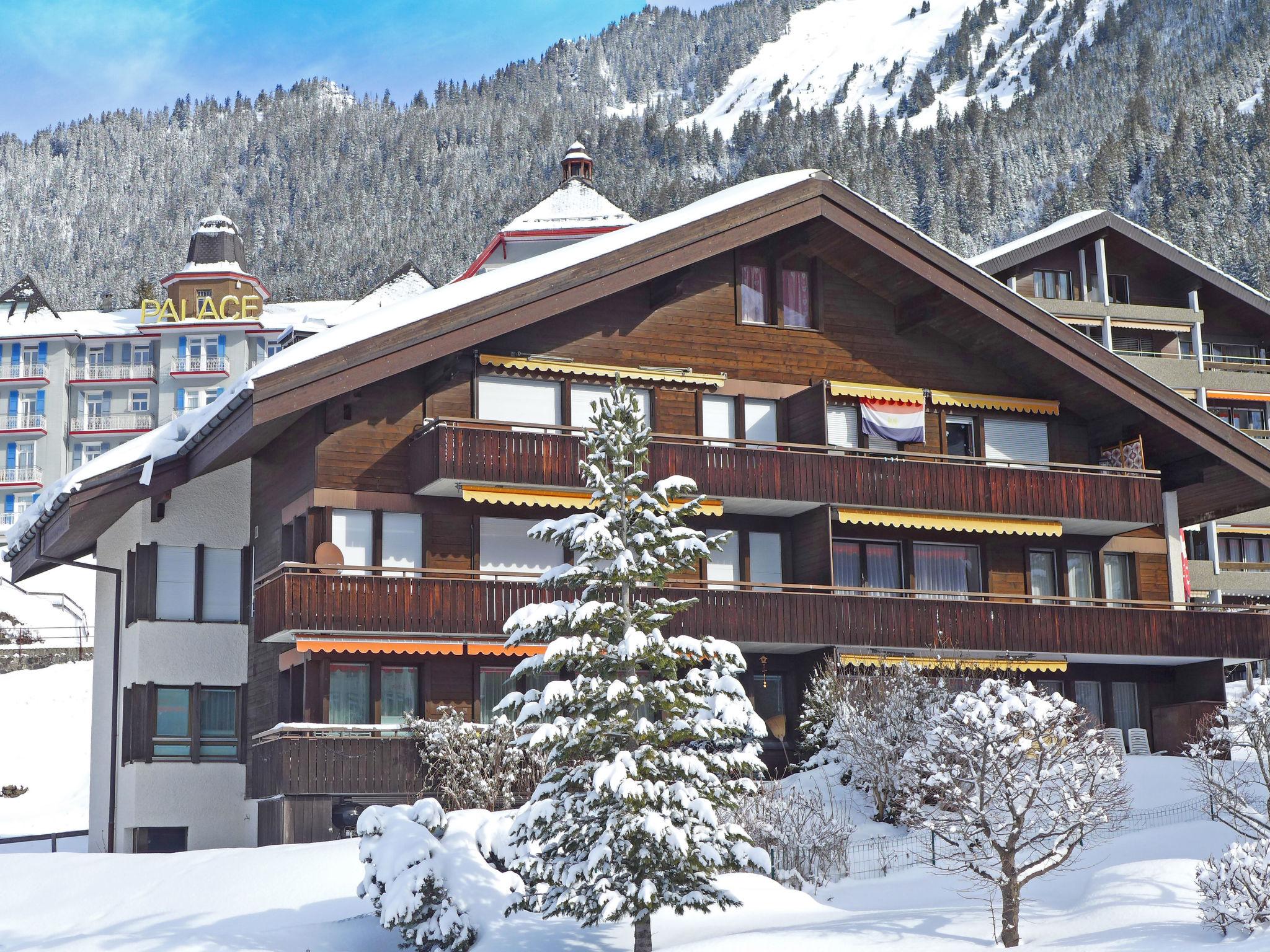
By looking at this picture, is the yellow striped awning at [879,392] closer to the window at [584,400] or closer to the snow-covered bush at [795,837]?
the window at [584,400]

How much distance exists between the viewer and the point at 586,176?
63750mm

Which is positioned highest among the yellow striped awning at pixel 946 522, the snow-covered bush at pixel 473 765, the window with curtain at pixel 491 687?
the yellow striped awning at pixel 946 522

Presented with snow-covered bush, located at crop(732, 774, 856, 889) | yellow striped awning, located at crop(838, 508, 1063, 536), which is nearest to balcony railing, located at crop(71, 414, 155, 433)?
yellow striped awning, located at crop(838, 508, 1063, 536)

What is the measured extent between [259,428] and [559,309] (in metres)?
5.88

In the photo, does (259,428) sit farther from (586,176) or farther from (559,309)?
(586,176)

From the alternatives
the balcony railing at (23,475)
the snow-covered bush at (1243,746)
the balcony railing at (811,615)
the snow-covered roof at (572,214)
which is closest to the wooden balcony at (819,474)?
the balcony railing at (811,615)

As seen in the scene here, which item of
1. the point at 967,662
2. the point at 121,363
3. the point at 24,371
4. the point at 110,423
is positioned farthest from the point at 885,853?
the point at 24,371

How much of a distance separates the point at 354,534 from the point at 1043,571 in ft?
49.0

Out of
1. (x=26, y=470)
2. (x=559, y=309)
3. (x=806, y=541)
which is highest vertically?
(x=26, y=470)

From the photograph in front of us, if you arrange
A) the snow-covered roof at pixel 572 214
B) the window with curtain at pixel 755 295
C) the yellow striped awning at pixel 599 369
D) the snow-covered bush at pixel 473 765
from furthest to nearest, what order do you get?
the snow-covered roof at pixel 572 214, the window with curtain at pixel 755 295, the yellow striped awning at pixel 599 369, the snow-covered bush at pixel 473 765

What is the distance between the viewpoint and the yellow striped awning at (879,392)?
109ft

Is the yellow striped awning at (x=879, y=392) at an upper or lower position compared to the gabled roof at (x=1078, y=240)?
lower

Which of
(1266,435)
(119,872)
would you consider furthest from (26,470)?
(119,872)

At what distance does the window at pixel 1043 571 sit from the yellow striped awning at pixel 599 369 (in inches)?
313
